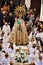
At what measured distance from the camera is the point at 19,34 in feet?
38.8

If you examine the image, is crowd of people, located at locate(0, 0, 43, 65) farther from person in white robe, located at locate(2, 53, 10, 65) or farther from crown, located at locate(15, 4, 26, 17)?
person in white robe, located at locate(2, 53, 10, 65)

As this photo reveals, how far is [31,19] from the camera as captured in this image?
12.4 m

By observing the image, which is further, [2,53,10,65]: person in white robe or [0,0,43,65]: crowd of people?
[0,0,43,65]: crowd of people

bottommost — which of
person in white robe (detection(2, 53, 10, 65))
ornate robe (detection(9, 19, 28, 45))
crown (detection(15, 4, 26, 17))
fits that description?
person in white robe (detection(2, 53, 10, 65))

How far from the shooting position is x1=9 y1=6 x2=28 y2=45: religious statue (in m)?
11.8

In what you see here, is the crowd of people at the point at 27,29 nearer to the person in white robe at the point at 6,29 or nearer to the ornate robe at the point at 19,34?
→ the person in white robe at the point at 6,29

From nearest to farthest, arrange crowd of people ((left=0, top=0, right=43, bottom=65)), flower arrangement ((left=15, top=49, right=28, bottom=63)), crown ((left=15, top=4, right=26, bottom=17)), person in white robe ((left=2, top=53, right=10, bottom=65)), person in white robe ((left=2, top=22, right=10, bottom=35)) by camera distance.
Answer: person in white robe ((left=2, top=53, right=10, bottom=65))
flower arrangement ((left=15, top=49, right=28, bottom=63))
crowd of people ((left=0, top=0, right=43, bottom=65))
crown ((left=15, top=4, right=26, bottom=17))
person in white robe ((left=2, top=22, right=10, bottom=35))

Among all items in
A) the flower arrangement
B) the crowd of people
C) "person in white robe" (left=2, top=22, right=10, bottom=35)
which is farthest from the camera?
"person in white robe" (left=2, top=22, right=10, bottom=35)

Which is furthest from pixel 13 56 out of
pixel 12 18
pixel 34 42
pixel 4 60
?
pixel 12 18

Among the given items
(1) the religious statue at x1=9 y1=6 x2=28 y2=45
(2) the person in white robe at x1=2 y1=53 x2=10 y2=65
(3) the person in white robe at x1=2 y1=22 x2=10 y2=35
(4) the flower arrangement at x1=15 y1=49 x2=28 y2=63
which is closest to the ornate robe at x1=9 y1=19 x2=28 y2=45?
(1) the religious statue at x1=9 y1=6 x2=28 y2=45

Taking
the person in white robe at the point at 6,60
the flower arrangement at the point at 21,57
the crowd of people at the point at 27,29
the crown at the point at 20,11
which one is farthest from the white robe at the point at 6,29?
the person in white robe at the point at 6,60

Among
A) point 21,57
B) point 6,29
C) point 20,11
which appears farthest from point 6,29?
point 21,57

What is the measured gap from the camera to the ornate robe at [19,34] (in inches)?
464

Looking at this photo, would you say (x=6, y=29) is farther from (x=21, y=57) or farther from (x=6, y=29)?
(x=21, y=57)
